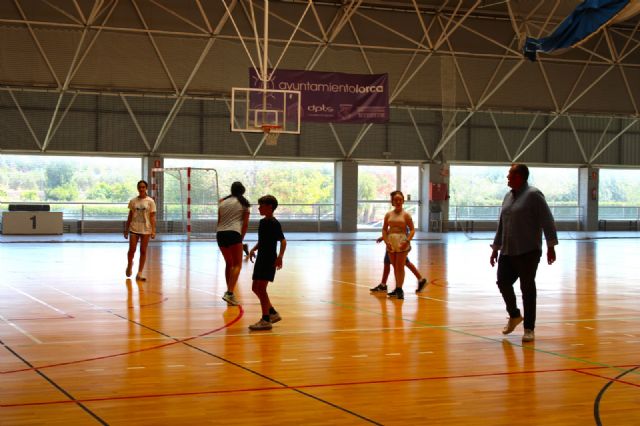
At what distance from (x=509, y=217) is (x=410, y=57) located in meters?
24.6

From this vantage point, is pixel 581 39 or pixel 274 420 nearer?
pixel 274 420

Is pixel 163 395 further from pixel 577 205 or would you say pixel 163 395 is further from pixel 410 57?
pixel 577 205

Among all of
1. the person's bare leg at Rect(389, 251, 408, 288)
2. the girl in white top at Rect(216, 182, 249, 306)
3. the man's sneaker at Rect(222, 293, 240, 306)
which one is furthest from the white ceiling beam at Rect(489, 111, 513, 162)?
the man's sneaker at Rect(222, 293, 240, 306)

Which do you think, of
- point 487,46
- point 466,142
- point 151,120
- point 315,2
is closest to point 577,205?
point 466,142

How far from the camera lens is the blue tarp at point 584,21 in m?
14.7

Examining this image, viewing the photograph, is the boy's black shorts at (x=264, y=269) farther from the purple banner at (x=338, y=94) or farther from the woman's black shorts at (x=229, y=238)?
the purple banner at (x=338, y=94)

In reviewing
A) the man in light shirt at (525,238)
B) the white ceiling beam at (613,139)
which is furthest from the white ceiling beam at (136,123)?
the man in light shirt at (525,238)

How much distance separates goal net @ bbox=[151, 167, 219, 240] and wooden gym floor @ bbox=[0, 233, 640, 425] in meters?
16.8

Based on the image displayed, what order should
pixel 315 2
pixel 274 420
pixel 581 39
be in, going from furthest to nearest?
pixel 315 2, pixel 581 39, pixel 274 420

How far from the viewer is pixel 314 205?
37.8 meters

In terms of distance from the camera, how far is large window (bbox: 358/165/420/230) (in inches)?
1517

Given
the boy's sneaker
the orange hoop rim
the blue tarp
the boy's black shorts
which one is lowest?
the boy's sneaker

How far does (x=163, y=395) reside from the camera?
653 cm

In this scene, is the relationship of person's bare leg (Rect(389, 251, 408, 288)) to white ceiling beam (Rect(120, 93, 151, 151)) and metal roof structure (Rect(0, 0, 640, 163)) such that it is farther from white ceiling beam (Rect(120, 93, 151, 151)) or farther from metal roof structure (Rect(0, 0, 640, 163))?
white ceiling beam (Rect(120, 93, 151, 151))
